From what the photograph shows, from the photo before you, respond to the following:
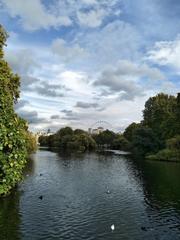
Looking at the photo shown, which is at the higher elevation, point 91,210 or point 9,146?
point 9,146

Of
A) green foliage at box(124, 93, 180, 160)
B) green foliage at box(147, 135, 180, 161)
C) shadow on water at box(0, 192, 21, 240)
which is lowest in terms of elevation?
shadow on water at box(0, 192, 21, 240)

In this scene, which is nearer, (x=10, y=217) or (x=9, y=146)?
(x=10, y=217)

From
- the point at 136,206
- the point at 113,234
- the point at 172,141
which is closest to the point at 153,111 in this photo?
the point at 172,141

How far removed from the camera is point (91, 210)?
40625mm

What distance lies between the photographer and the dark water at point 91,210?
106ft

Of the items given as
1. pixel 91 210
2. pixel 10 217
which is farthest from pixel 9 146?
pixel 91 210

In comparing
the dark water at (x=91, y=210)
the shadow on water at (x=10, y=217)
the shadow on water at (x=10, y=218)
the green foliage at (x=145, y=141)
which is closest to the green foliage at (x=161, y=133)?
the green foliage at (x=145, y=141)

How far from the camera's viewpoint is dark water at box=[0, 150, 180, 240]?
1272 inches

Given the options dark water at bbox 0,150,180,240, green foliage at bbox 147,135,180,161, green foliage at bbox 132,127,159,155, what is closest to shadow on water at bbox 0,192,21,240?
dark water at bbox 0,150,180,240

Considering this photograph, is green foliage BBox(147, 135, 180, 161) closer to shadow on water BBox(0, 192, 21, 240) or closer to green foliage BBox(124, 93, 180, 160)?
green foliage BBox(124, 93, 180, 160)

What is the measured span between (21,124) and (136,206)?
17419 mm

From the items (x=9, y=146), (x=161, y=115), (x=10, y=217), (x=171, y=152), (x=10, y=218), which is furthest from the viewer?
(x=161, y=115)

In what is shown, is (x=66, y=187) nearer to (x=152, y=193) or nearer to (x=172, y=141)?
(x=152, y=193)

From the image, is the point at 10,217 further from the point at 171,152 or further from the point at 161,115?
the point at 161,115
